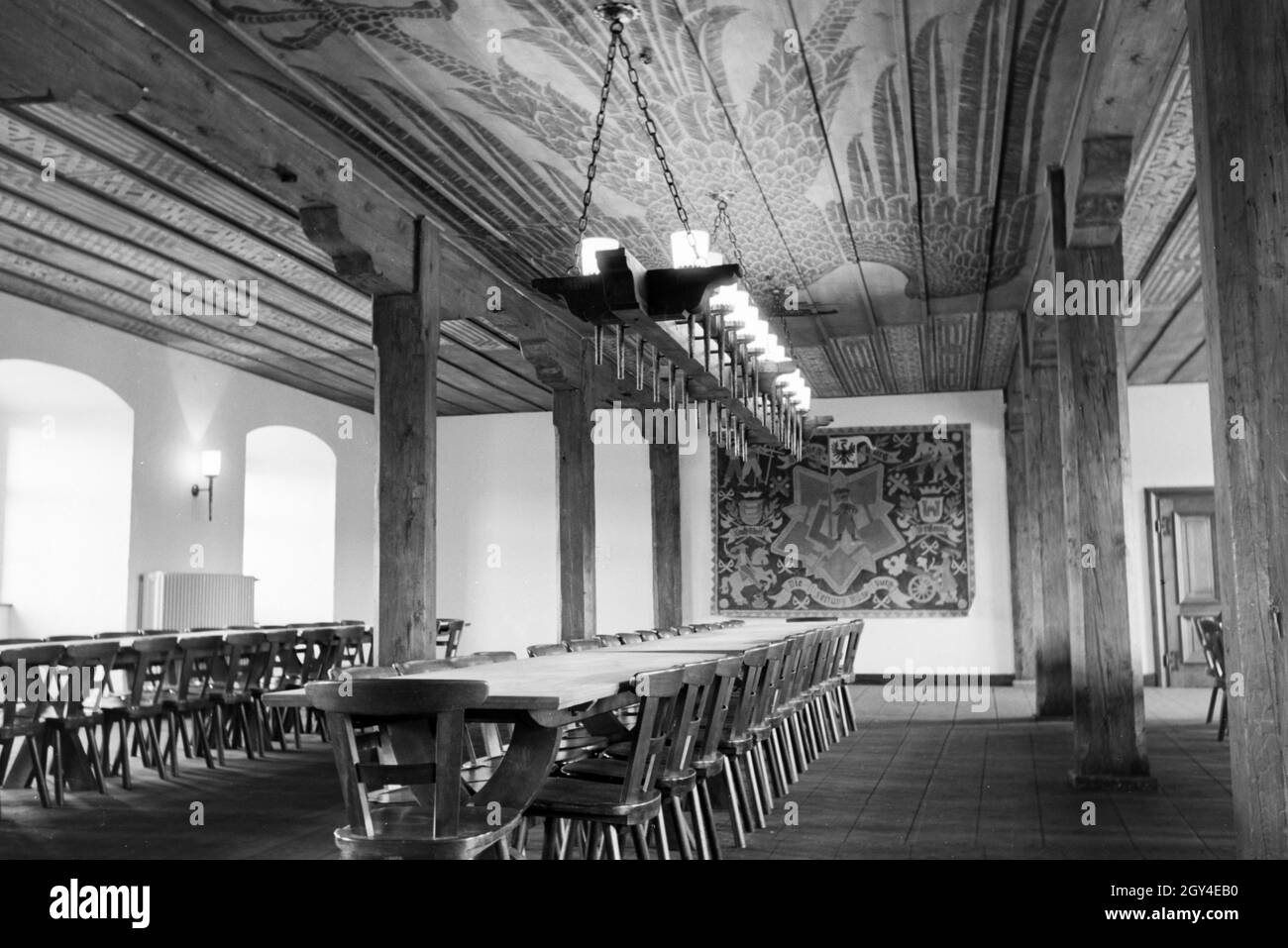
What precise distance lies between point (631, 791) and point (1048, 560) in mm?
7935

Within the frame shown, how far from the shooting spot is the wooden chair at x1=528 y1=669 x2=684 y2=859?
13.4ft

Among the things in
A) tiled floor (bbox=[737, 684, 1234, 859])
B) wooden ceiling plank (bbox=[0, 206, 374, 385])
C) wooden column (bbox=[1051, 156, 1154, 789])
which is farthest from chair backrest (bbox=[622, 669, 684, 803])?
wooden ceiling plank (bbox=[0, 206, 374, 385])

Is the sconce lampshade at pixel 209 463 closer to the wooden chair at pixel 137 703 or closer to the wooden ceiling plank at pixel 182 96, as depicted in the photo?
the wooden chair at pixel 137 703

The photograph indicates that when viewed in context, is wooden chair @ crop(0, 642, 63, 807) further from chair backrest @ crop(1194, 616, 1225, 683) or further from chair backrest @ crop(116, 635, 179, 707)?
chair backrest @ crop(1194, 616, 1225, 683)

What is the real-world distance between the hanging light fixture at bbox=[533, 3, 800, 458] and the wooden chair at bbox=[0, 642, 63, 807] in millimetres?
3652

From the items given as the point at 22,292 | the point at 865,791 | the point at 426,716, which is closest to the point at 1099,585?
the point at 865,791

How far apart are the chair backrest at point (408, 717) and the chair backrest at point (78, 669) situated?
4163 millimetres

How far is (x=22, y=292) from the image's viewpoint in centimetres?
954

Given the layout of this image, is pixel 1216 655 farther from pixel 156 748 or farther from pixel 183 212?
pixel 183 212

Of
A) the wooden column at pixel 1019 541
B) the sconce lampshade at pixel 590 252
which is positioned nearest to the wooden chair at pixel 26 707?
the sconce lampshade at pixel 590 252

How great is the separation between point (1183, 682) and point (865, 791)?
8789 millimetres

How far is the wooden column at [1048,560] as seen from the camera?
1078cm

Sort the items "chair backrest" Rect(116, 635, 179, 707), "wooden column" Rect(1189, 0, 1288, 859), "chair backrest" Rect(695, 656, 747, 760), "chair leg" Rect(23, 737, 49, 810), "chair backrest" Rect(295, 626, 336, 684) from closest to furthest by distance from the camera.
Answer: "wooden column" Rect(1189, 0, 1288, 859), "chair backrest" Rect(695, 656, 747, 760), "chair leg" Rect(23, 737, 49, 810), "chair backrest" Rect(116, 635, 179, 707), "chair backrest" Rect(295, 626, 336, 684)
